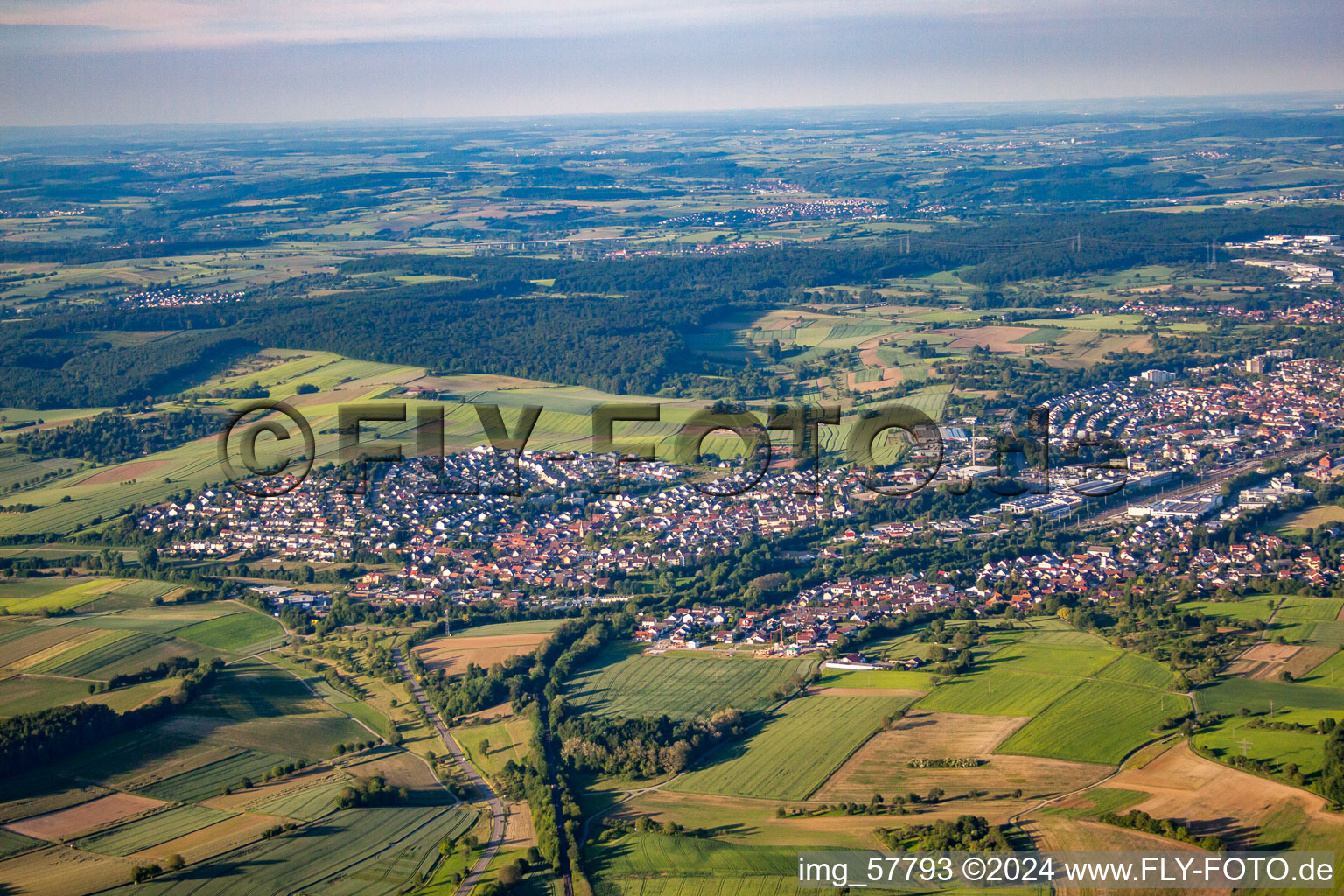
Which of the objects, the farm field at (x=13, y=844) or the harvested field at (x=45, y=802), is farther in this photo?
the harvested field at (x=45, y=802)

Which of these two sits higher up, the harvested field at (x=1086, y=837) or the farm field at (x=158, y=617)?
the farm field at (x=158, y=617)

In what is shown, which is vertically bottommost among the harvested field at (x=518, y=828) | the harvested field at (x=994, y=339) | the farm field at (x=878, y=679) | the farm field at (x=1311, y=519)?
the harvested field at (x=518, y=828)

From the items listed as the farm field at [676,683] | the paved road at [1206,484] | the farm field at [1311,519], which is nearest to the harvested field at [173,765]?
the farm field at [676,683]

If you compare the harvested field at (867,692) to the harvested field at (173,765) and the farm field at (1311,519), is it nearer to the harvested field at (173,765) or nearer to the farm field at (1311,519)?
the harvested field at (173,765)

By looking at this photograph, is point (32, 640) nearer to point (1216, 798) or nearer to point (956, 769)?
point (956, 769)

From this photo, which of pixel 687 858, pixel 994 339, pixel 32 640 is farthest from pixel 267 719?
pixel 994 339

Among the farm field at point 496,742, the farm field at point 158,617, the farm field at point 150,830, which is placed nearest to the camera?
the farm field at point 150,830

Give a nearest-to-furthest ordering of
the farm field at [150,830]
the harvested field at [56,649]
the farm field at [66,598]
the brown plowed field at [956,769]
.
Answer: the farm field at [150,830] < the brown plowed field at [956,769] < the harvested field at [56,649] < the farm field at [66,598]
